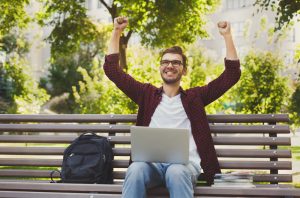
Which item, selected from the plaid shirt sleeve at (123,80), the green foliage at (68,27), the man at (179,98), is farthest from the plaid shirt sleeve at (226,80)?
the green foliage at (68,27)

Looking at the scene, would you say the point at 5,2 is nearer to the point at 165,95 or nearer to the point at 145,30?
the point at 145,30

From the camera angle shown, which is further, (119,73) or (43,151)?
(43,151)

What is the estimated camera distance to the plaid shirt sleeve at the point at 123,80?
5.30m

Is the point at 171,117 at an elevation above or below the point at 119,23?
below

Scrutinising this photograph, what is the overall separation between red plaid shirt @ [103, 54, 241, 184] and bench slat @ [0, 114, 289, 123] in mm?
229

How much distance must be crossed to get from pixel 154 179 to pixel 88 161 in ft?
2.45

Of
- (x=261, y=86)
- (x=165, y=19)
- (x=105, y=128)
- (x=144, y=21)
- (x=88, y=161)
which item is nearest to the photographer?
(x=88, y=161)

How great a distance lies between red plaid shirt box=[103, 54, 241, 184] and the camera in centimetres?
496

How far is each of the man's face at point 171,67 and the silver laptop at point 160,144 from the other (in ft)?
3.00

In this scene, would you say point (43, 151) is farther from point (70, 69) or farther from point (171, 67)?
point (70, 69)

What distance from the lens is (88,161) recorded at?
5012 millimetres

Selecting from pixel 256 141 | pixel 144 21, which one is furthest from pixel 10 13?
pixel 256 141

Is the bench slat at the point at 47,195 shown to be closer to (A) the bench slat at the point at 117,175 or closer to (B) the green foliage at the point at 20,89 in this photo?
(A) the bench slat at the point at 117,175

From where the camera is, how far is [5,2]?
20500mm
